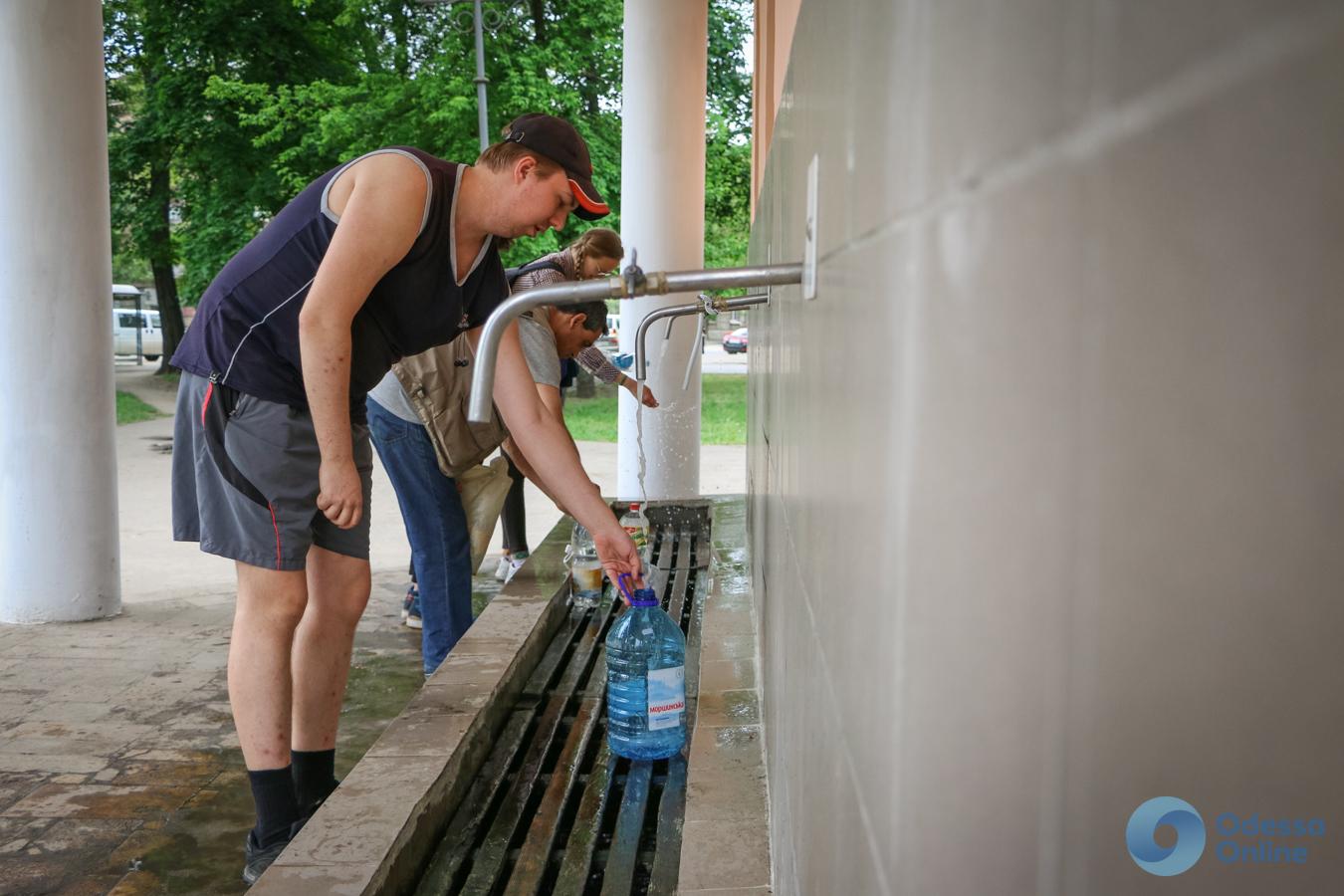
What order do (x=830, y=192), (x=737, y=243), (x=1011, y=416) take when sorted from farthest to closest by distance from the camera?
(x=737, y=243), (x=830, y=192), (x=1011, y=416)

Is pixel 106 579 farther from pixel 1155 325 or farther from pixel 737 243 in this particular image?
pixel 737 243

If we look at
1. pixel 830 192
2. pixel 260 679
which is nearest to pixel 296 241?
pixel 260 679

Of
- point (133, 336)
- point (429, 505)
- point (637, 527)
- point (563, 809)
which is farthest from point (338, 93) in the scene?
point (133, 336)

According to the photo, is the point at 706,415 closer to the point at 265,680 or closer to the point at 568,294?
the point at 265,680

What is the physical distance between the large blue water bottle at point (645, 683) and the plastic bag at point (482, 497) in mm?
1345

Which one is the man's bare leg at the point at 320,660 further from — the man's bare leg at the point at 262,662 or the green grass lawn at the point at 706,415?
the green grass lawn at the point at 706,415

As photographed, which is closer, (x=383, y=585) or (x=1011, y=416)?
(x=1011, y=416)

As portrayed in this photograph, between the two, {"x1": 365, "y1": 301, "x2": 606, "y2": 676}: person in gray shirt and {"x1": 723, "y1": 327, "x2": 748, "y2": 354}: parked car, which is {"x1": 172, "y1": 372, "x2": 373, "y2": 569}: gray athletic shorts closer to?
{"x1": 365, "y1": 301, "x2": 606, "y2": 676}: person in gray shirt

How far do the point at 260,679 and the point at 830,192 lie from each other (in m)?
2.11

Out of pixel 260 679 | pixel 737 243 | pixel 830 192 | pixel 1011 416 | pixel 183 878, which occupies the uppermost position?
pixel 737 243

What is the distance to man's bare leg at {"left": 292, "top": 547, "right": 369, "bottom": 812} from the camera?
308 centimetres

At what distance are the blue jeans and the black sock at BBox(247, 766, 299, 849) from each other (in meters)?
1.27

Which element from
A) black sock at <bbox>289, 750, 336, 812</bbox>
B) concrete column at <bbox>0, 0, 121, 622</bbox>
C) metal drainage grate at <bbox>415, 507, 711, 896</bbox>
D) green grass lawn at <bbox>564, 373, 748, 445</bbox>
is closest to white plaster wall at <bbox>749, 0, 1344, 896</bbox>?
metal drainage grate at <bbox>415, 507, 711, 896</bbox>

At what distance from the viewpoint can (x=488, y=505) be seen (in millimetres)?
4668
